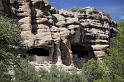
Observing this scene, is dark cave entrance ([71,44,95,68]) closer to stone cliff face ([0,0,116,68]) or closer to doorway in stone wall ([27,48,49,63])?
stone cliff face ([0,0,116,68])

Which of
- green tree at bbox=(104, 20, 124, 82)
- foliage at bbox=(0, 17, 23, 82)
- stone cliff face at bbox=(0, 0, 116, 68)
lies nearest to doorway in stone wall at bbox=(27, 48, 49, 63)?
stone cliff face at bbox=(0, 0, 116, 68)

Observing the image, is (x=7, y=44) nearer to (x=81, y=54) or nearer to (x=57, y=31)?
(x=57, y=31)

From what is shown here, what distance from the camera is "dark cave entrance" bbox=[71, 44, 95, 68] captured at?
80794 millimetres

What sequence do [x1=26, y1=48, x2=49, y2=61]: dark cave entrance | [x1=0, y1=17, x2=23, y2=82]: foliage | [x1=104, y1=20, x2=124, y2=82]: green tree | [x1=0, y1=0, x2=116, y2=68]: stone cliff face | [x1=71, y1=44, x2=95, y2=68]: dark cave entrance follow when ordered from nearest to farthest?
[x1=0, y1=17, x2=23, y2=82]: foliage
[x1=104, y1=20, x2=124, y2=82]: green tree
[x1=0, y1=0, x2=116, y2=68]: stone cliff face
[x1=26, y1=48, x2=49, y2=61]: dark cave entrance
[x1=71, y1=44, x2=95, y2=68]: dark cave entrance

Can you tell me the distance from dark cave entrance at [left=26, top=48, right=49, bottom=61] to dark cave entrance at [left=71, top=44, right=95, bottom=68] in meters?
6.60

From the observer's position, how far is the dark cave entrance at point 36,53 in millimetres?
71562

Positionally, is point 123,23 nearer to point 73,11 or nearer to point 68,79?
point 68,79

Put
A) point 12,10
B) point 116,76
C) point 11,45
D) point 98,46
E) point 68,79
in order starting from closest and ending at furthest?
point 11,45, point 116,76, point 68,79, point 12,10, point 98,46

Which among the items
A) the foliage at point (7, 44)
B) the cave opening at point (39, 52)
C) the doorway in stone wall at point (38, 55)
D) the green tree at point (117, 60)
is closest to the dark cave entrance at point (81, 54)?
the cave opening at point (39, 52)

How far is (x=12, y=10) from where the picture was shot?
7050 centimetres

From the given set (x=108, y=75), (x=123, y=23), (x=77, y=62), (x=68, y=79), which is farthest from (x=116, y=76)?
(x=77, y=62)

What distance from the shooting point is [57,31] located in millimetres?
73188

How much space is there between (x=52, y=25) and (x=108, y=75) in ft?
134

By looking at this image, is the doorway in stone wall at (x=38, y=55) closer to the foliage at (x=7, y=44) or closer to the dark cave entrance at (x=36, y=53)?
the dark cave entrance at (x=36, y=53)
